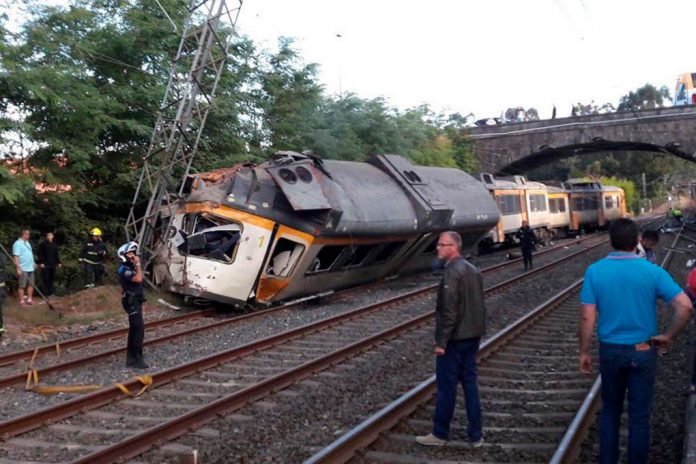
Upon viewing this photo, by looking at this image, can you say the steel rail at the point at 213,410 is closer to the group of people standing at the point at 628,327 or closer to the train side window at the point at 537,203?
the group of people standing at the point at 628,327

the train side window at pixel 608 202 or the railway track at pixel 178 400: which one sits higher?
the train side window at pixel 608 202

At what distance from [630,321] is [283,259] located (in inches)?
378

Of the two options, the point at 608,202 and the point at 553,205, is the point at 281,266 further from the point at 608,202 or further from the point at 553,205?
the point at 608,202

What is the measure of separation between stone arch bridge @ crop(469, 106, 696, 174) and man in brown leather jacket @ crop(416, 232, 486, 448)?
4008cm

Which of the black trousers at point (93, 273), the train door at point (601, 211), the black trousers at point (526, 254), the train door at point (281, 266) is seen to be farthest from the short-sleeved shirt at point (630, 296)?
the train door at point (601, 211)

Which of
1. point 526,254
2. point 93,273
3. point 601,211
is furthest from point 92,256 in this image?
point 601,211

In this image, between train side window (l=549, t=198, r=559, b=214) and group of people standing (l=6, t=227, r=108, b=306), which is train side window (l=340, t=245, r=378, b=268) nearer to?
group of people standing (l=6, t=227, r=108, b=306)

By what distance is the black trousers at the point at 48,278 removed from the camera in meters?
15.4

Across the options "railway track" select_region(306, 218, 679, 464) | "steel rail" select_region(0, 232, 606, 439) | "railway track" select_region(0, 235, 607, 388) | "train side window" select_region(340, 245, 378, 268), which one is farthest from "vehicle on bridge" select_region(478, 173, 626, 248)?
"railway track" select_region(306, 218, 679, 464)

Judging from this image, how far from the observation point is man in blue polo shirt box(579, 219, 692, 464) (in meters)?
4.62

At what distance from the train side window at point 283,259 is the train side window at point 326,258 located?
74 centimetres

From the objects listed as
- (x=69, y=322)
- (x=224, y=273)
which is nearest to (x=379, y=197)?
(x=224, y=273)

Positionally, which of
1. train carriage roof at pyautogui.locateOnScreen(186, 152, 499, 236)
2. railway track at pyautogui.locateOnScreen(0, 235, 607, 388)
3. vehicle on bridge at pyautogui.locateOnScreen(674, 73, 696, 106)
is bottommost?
railway track at pyautogui.locateOnScreen(0, 235, 607, 388)

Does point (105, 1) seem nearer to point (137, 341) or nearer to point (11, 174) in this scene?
point (11, 174)
